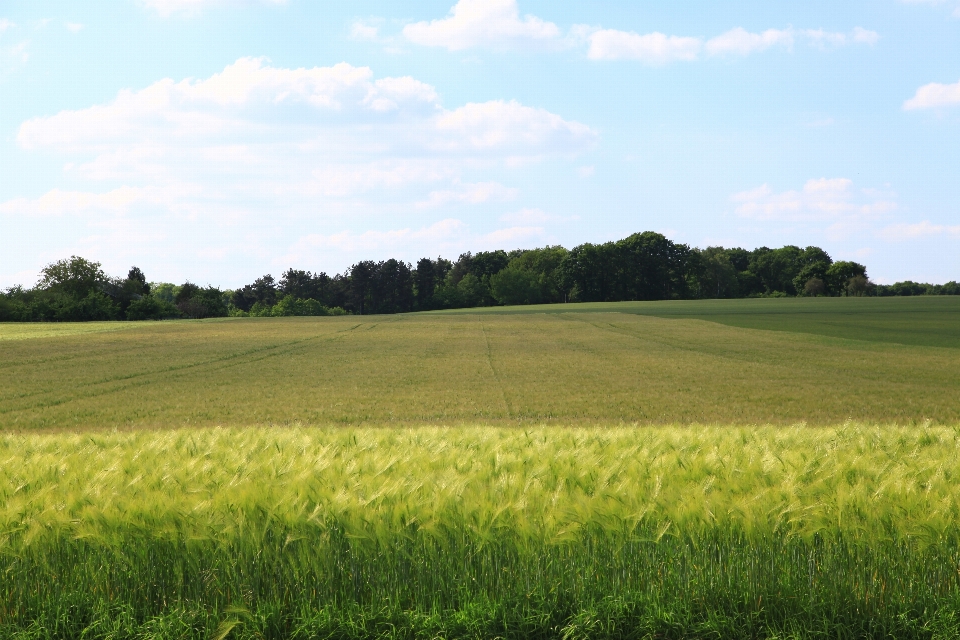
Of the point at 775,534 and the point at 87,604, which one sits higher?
the point at 775,534

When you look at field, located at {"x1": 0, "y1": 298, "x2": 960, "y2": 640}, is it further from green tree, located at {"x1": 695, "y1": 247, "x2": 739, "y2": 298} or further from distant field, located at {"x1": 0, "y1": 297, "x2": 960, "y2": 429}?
green tree, located at {"x1": 695, "y1": 247, "x2": 739, "y2": 298}

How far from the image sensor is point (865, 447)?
548 cm

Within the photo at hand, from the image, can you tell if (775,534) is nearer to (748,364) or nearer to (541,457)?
(541,457)

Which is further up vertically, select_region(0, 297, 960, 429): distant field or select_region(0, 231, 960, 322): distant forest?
select_region(0, 231, 960, 322): distant forest

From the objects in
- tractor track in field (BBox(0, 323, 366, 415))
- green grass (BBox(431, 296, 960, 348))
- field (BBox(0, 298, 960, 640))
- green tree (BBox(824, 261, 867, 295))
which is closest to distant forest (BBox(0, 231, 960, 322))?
green tree (BBox(824, 261, 867, 295))

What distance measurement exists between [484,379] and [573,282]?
11875 cm

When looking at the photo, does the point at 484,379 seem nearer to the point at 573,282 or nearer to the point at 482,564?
the point at 482,564

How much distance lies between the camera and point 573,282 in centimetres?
14362

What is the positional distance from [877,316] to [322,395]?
67.2 meters

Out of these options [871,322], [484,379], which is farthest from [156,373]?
[871,322]

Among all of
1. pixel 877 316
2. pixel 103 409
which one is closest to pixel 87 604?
pixel 103 409

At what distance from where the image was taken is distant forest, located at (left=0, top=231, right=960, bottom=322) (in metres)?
143

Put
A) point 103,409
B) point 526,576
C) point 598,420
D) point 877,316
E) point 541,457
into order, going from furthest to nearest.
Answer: point 877,316 → point 103,409 → point 598,420 → point 541,457 → point 526,576

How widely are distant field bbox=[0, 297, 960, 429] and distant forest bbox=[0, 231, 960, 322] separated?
89.7 meters
